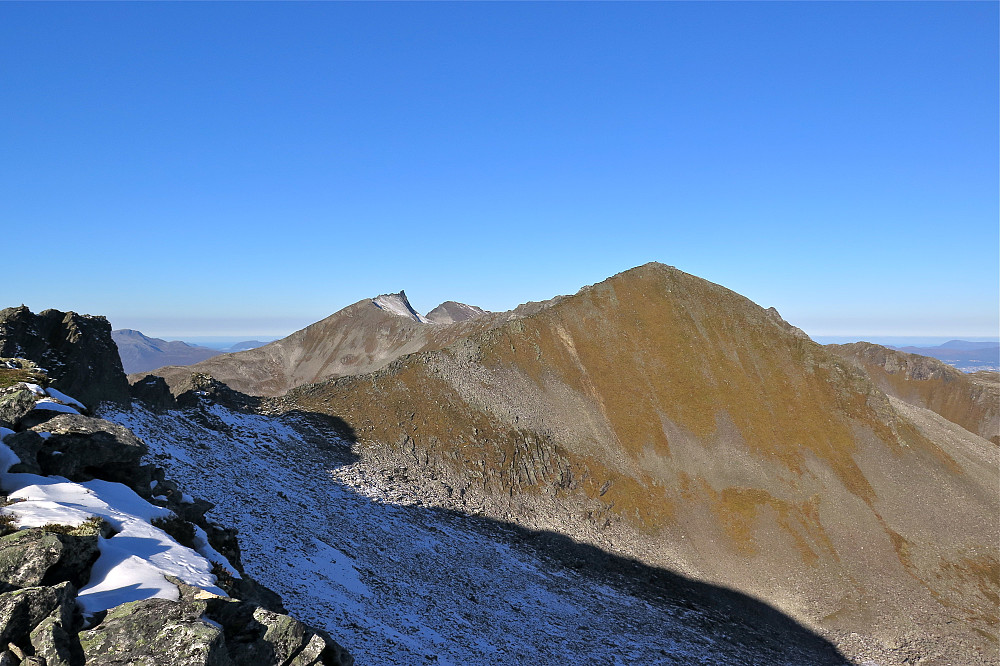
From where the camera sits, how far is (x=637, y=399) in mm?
58156

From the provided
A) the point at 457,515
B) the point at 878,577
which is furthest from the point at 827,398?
the point at 457,515

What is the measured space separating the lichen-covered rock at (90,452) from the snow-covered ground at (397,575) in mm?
9327

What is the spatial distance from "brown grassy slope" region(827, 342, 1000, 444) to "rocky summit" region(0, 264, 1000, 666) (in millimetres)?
66738

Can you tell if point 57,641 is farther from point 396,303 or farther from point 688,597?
point 396,303

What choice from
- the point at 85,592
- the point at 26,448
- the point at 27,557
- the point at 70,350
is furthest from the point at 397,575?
the point at 70,350

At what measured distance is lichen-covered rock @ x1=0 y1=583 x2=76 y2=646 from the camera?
871 centimetres

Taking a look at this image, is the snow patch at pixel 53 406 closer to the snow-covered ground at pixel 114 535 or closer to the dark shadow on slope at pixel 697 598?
the snow-covered ground at pixel 114 535

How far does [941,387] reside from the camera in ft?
411

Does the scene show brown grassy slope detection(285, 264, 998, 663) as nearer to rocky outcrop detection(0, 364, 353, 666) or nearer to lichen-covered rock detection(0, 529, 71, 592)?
rocky outcrop detection(0, 364, 353, 666)

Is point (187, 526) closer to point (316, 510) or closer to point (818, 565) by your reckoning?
point (316, 510)

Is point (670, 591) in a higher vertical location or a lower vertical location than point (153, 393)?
lower

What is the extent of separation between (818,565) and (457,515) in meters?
30.7

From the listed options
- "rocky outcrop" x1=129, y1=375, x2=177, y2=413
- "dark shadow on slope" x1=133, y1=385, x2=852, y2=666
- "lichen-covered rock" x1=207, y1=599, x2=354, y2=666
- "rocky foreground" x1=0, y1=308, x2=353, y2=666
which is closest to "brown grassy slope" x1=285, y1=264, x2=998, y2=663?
"dark shadow on slope" x1=133, y1=385, x2=852, y2=666

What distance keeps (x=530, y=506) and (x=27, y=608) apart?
130 feet
